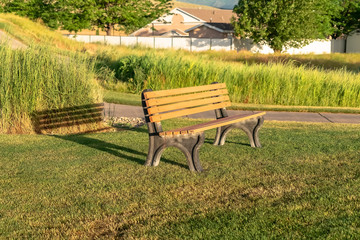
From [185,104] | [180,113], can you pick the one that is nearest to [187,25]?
[185,104]

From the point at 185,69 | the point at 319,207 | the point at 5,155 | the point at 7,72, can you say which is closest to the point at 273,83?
the point at 185,69

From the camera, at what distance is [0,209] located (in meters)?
4.68

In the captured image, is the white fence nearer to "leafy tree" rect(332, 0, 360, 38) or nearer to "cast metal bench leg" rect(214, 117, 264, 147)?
"leafy tree" rect(332, 0, 360, 38)

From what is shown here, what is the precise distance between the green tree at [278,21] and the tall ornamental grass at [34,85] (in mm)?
37294

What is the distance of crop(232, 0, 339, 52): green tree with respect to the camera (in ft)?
146

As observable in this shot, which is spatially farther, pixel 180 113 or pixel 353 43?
pixel 353 43

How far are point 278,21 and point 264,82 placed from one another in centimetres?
3239

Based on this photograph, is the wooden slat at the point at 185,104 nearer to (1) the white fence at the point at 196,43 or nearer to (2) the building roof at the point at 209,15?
(1) the white fence at the point at 196,43

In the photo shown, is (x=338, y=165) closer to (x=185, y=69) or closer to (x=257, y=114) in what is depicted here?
(x=257, y=114)

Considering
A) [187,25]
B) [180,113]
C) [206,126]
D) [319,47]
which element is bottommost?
[206,126]

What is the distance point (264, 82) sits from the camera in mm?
14320

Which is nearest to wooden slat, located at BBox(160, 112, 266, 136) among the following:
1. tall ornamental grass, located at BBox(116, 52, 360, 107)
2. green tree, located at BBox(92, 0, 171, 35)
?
tall ornamental grass, located at BBox(116, 52, 360, 107)

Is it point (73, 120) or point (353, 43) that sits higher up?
point (353, 43)

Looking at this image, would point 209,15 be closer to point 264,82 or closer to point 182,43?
point 182,43
